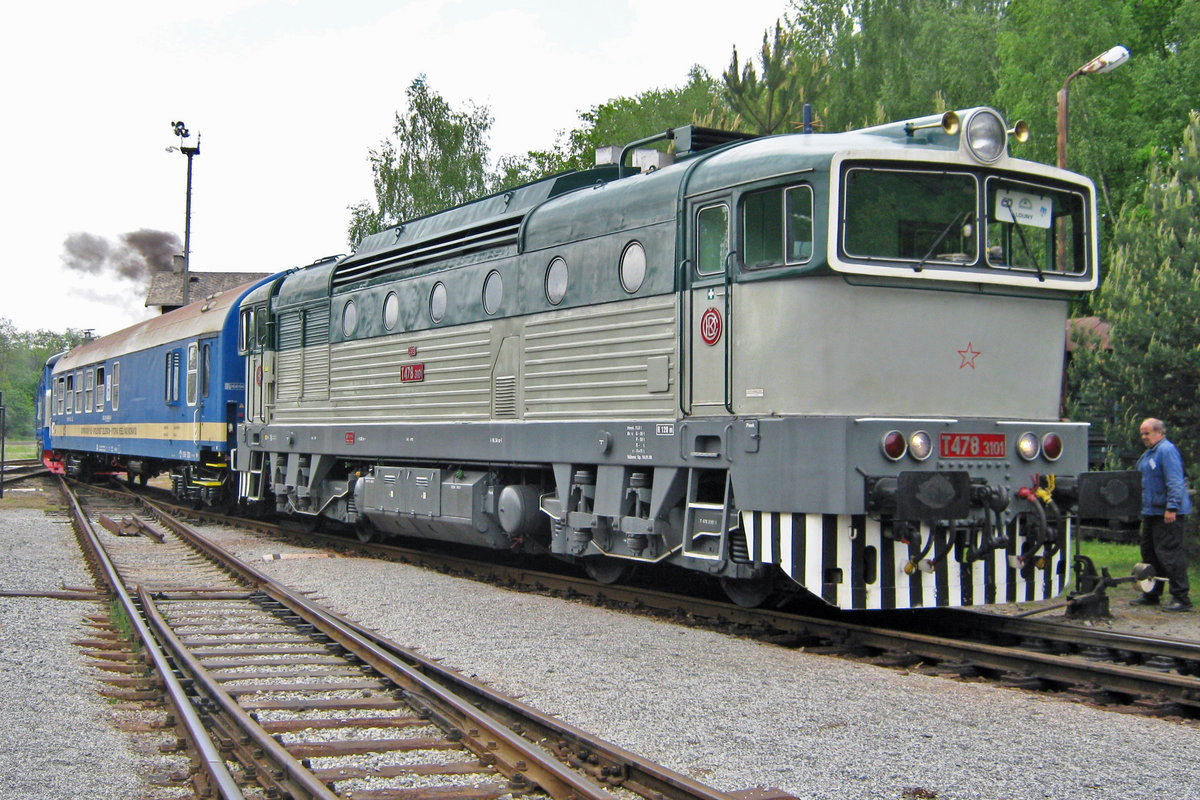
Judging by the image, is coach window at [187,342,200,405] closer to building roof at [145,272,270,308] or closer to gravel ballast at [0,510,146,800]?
gravel ballast at [0,510,146,800]

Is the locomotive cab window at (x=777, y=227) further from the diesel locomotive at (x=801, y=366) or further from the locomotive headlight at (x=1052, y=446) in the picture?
the locomotive headlight at (x=1052, y=446)

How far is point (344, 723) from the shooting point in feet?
19.6

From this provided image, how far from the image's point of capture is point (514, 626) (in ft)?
28.9

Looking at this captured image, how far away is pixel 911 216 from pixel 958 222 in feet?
1.31

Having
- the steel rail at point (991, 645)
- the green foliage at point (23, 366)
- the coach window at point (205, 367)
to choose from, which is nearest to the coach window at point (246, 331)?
the coach window at point (205, 367)

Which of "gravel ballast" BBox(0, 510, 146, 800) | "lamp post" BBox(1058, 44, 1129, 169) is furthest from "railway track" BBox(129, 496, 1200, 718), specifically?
"lamp post" BBox(1058, 44, 1129, 169)

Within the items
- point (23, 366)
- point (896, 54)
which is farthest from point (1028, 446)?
point (23, 366)

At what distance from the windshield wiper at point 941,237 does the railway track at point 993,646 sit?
2.50m

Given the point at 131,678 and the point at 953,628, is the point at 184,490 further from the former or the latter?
the point at 953,628

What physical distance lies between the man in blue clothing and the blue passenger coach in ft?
44.6

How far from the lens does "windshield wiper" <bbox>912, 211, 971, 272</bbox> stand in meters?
7.70

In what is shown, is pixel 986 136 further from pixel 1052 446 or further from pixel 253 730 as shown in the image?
pixel 253 730

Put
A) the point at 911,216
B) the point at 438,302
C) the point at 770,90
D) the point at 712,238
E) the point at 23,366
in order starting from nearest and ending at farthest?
1. the point at 911,216
2. the point at 712,238
3. the point at 438,302
4. the point at 770,90
5. the point at 23,366

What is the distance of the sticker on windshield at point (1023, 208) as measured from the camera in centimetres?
813
